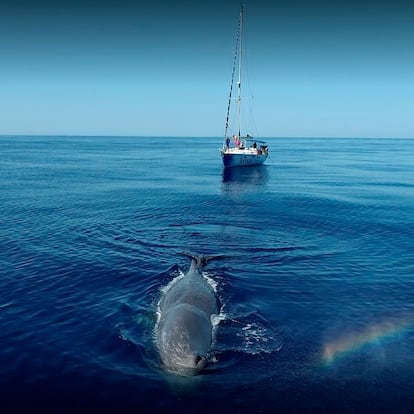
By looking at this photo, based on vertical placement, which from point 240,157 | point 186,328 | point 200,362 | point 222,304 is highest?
point 240,157

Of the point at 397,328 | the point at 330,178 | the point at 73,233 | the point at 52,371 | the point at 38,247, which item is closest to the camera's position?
the point at 52,371

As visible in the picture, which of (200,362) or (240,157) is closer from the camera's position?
(200,362)

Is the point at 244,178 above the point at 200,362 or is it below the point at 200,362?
below

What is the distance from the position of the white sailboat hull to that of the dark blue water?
4195 cm

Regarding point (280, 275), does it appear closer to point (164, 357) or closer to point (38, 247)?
point (164, 357)

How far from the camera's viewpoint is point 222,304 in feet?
79.8

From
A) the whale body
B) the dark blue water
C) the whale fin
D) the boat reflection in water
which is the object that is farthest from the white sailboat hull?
the whale fin

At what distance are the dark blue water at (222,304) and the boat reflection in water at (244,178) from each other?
2033 centimetres

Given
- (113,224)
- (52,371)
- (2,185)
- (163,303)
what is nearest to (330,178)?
(113,224)

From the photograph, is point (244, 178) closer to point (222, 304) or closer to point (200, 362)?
point (222, 304)

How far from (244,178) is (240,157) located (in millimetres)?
12363

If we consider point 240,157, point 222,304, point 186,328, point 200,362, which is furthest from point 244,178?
point 200,362

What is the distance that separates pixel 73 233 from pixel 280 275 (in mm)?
22450

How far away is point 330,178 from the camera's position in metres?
90.6
